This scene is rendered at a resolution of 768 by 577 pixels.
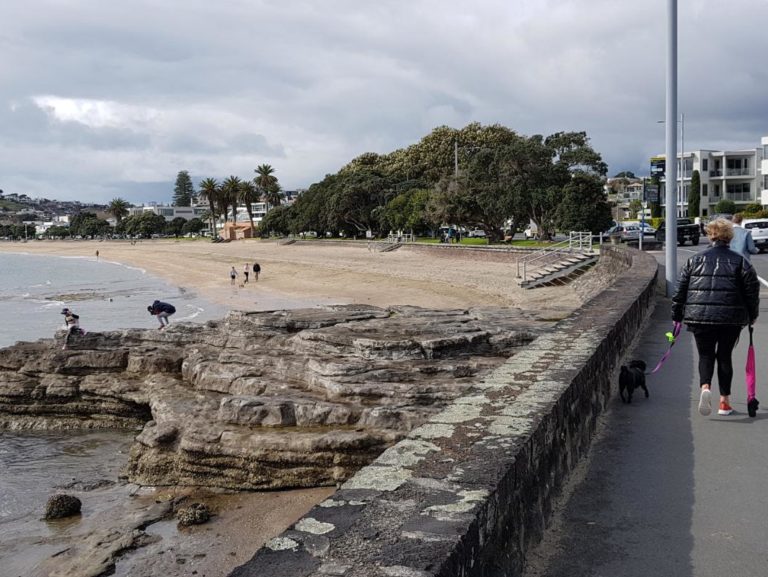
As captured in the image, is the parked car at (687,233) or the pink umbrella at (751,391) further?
the parked car at (687,233)

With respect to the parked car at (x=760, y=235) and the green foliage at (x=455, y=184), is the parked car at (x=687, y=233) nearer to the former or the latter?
the green foliage at (x=455, y=184)

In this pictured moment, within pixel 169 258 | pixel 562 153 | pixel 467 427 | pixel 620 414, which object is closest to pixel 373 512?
pixel 467 427

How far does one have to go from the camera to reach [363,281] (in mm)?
47438

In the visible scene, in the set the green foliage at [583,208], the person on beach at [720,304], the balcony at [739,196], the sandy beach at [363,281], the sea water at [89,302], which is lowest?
the sea water at [89,302]

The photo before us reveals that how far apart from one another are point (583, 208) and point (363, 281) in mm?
14768

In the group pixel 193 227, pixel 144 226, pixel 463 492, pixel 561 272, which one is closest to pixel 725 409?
pixel 463 492

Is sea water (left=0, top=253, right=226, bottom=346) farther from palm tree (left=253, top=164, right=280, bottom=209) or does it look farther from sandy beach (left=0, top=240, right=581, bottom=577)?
palm tree (left=253, top=164, right=280, bottom=209)

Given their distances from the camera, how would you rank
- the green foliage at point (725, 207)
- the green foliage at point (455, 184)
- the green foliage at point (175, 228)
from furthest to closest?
the green foliage at point (175, 228)
the green foliage at point (725, 207)
the green foliage at point (455, 184)

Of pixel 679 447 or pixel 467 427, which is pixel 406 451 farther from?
pixel 679 447

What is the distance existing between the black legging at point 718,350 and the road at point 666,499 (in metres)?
0.33

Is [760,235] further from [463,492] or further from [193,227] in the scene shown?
[193,227]

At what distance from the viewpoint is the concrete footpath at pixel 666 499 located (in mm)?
3580

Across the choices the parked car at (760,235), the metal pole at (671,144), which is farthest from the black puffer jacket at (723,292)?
the parked car at (760,235)

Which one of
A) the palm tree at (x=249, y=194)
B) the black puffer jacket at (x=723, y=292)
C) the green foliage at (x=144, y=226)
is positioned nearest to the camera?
the black puffer jacket at (x=723, y=292)
